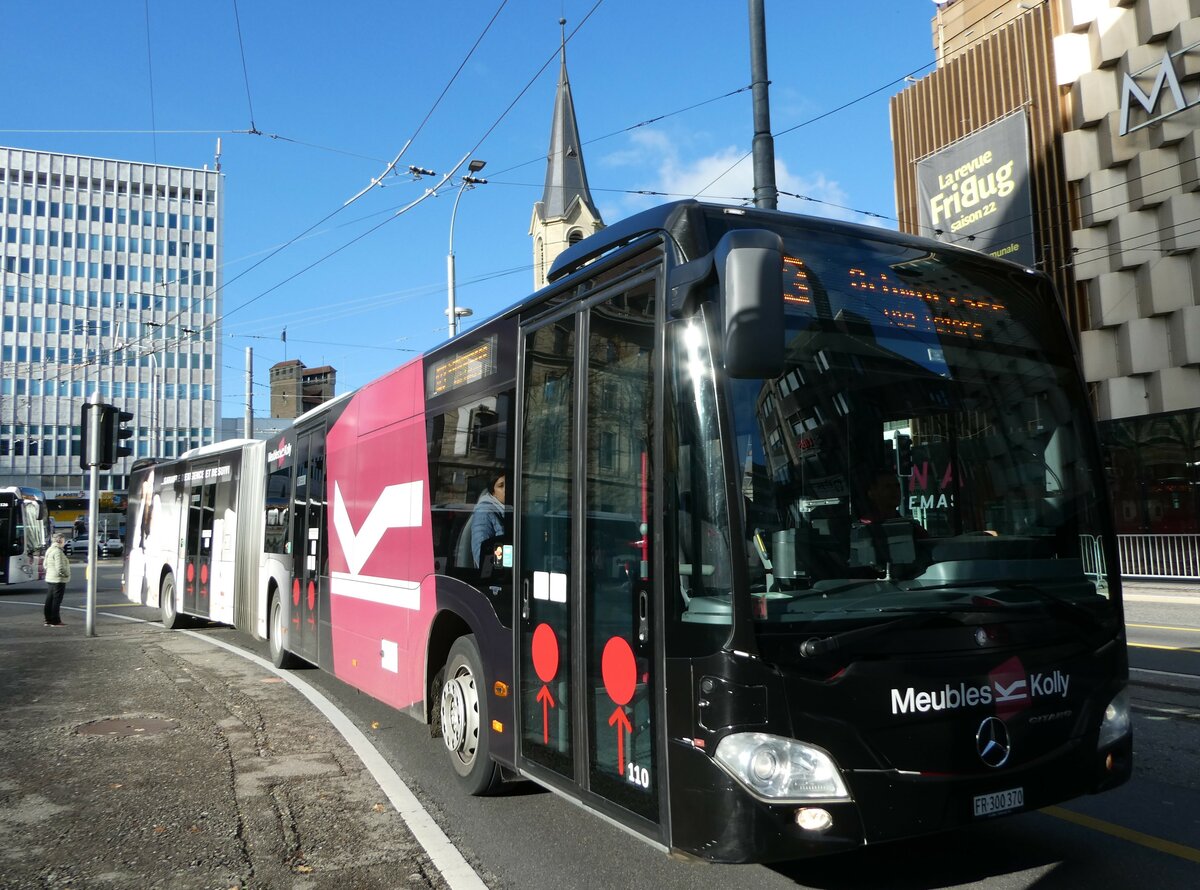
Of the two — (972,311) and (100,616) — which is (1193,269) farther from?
(100,616)

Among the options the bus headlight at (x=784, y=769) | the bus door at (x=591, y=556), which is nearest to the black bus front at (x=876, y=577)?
the bus headlight at (x=784, y=769)

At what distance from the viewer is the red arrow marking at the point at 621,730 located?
4.24 meters

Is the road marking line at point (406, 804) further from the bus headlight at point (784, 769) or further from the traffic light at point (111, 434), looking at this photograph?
the traffic light at point (111, 434)

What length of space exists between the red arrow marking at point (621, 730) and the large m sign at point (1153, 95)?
87.0ft

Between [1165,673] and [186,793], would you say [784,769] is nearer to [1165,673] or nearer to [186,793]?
[186,793]

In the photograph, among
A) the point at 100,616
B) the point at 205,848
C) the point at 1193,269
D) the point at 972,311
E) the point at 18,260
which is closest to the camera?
the point at 972,311

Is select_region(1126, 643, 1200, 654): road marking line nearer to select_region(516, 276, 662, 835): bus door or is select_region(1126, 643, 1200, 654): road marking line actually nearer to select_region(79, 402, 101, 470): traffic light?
select_region(516, 276, 662, 835): bus door

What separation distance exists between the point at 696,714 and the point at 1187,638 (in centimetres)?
1136

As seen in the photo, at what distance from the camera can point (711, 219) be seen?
4180mm

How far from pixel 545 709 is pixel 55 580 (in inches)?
640

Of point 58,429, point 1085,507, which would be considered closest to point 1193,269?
point 1085,507

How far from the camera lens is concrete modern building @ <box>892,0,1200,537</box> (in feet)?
82.5

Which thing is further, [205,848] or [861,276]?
[205,848]

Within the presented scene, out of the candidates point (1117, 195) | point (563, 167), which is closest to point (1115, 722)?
point (1117, 195)
